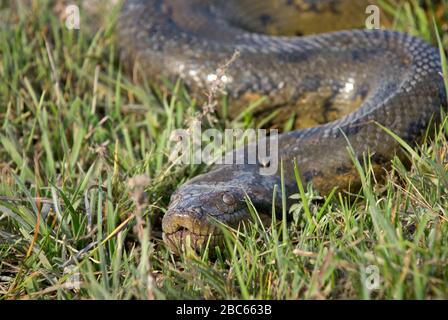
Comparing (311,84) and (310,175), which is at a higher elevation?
(311,84)

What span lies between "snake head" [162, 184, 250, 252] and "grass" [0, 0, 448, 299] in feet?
0.26

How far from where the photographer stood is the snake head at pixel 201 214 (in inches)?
139

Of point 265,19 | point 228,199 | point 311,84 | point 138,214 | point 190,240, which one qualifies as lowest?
point 190,240

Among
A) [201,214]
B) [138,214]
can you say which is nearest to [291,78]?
[201,214]

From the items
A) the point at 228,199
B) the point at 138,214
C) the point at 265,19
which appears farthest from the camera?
the point at 265,19

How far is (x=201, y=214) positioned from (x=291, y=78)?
1844 millimetres

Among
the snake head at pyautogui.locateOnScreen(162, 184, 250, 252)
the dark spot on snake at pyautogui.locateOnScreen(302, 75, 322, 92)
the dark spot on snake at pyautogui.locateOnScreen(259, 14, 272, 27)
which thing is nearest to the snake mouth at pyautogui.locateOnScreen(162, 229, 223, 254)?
the snake head at pyautogui.locateOnScreen(162, 184, 250, 252)

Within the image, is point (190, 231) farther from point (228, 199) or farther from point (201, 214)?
point (228, 199)

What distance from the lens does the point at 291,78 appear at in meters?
5.17

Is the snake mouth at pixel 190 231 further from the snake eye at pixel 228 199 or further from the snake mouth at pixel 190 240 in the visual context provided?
the snake eye at pixel 228 199

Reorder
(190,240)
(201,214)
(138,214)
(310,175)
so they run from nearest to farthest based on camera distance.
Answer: (138,214), (190,240), (201,214), (310,175)

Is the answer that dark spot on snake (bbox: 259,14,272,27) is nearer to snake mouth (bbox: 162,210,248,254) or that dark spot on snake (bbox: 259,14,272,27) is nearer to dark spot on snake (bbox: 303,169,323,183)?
dark spot on snake (bbox: 303,169,323,183)

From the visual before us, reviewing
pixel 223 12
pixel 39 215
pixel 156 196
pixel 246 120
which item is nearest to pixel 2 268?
pixel 39 215
